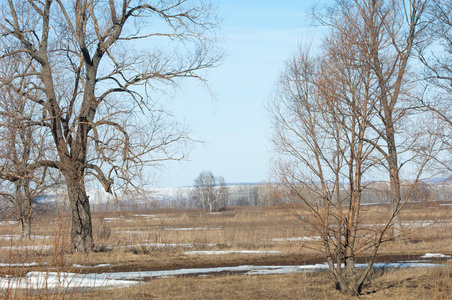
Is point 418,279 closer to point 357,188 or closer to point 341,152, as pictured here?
point 357,188

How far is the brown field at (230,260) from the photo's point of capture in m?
7.23

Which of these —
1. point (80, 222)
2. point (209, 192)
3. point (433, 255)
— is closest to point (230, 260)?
point (80, 222)

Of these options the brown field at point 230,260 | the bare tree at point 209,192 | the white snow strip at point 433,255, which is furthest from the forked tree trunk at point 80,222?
the bare tree at point 209,192

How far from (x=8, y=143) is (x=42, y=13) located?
4.76 metres

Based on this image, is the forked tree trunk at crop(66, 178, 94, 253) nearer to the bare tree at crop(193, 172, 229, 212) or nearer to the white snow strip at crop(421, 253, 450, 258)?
the white snow strip at crop(421, 253, 450, 258)

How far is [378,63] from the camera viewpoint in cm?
881

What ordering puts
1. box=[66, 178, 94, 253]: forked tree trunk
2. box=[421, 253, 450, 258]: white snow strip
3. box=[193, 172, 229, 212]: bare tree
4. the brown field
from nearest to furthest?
the brown field → box=[421, 253, 450, 258]: white snow strip → box=[66, 178, 94, 253]: forked tree trunk → box=[193, 172, 229, 212]: bare tree

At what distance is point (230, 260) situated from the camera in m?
14.4

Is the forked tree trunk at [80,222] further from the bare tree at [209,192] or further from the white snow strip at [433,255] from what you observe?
the bare tree at [209,192]

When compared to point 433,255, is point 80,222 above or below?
above

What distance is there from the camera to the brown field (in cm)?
723

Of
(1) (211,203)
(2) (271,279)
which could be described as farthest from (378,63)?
(1) (211,203)

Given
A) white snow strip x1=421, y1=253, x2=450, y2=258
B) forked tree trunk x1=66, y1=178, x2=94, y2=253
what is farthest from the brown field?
forked tree trunk x1=66, y1=178, x2=94, y2=253

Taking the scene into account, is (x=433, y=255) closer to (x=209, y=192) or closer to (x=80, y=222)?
(x=80, y=222)
